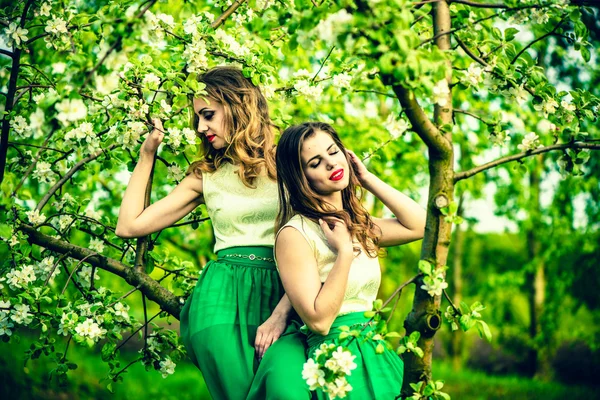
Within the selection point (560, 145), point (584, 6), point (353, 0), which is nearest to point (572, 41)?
point (584, 6)

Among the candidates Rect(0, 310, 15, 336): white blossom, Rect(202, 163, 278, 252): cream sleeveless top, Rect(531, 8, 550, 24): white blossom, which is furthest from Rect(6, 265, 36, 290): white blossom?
Rect(531, 8, 550, 24): white blossom

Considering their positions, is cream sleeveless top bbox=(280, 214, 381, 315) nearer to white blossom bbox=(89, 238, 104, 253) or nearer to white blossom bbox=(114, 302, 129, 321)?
white blossom bbox=(114, 302, 129, 321)

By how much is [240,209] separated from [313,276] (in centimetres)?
60

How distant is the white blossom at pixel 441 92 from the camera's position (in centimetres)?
204

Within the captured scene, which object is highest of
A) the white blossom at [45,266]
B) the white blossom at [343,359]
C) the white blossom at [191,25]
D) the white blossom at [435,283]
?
the white blossom at [191,25]

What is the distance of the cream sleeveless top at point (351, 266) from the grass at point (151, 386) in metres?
4.64

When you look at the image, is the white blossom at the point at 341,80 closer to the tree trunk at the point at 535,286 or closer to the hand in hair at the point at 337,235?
the hand in hair at the point at 337,235

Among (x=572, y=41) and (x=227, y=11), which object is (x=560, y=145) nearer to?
(x=572, y=41)

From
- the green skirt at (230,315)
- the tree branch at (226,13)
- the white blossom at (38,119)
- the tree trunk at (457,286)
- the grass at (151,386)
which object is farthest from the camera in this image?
the tree trunk at (457,286)

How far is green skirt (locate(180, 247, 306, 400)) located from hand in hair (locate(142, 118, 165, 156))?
55 centimetres

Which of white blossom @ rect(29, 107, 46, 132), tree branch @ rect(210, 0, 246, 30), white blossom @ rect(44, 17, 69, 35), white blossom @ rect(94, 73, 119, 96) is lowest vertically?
white blossom @ rect(29, 107, 46, 132)

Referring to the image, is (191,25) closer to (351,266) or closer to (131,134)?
(131,134)

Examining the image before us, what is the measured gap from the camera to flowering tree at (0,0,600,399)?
1.84 metres

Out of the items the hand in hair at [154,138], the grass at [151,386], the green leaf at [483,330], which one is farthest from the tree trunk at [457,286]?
the green leaf at [483,330]
